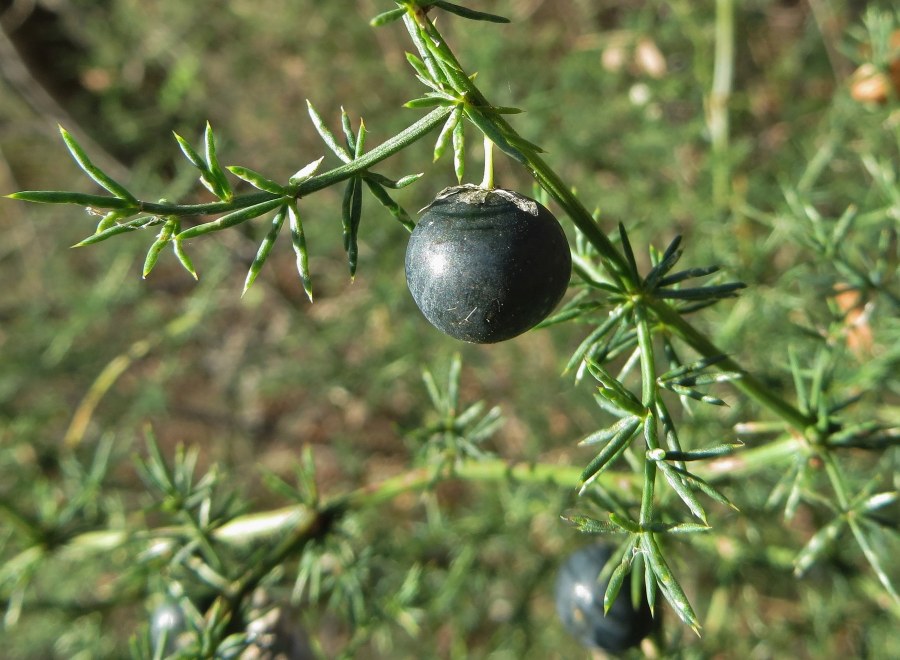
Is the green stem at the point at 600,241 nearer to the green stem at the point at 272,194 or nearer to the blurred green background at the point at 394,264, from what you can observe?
the green stem at the point at 272,194

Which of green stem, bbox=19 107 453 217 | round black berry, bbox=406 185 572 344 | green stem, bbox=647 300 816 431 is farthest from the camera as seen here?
green stem, bbox=647 300 816 431

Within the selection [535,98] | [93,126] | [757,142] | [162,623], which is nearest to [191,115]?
[93,126]

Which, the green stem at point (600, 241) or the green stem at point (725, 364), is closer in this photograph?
the green stem at point (600, 241)

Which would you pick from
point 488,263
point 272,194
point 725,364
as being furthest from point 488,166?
point 725,364

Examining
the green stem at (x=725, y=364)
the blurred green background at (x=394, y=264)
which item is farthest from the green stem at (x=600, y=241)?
the blurred green background at (x=394, y=264)

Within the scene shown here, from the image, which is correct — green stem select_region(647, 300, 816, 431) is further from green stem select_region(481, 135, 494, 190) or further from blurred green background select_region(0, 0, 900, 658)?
blurred green background select_region(0, 0, 900, 658)

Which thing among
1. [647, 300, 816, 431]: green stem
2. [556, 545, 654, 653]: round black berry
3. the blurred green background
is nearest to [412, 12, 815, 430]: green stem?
[647, 300, 816, 431]: green stem
